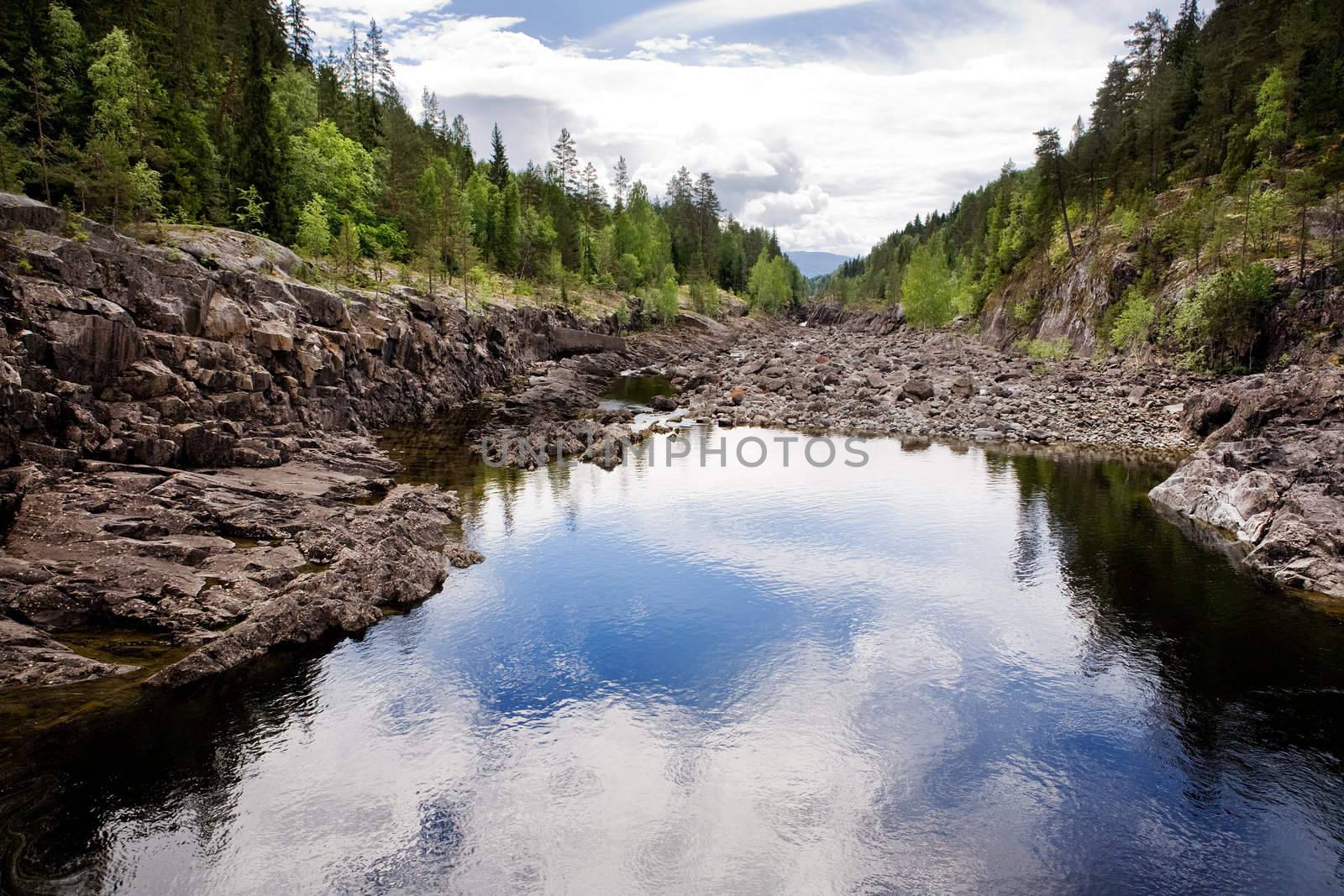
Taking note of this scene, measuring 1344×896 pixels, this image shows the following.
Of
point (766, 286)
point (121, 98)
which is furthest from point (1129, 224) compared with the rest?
point (766, 286)

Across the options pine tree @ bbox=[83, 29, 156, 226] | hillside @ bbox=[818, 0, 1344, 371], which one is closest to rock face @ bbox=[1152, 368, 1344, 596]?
hillside @ bbox=[818, 0, 1344, 371]

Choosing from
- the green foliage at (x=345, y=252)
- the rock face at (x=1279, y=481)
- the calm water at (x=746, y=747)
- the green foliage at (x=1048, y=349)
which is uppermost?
the green foliage at (x=345, y=252)

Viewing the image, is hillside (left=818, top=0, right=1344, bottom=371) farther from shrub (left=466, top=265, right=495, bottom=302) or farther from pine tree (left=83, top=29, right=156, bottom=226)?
pine tree (left=83, top=29, right=156, bottom=226)

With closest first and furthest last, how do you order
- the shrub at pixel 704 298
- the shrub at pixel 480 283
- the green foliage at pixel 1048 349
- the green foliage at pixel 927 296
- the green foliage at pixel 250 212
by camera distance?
the green foliage at pixel 250 212 < the green foliage at pixel 1048 349 < the shrub at pixel 480 283 < the green foliage at pixel 927 296 < the shrub at pixel 704 298

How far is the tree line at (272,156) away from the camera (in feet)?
156

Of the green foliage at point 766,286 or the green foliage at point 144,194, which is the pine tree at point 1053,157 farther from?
the green foliage at point 144,194

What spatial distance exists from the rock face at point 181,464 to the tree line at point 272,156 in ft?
28.3

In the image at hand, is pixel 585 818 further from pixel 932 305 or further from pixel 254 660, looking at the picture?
pixel 932 305

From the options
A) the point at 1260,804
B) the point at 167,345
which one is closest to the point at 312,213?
the point at 167,345

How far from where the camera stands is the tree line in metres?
47.5

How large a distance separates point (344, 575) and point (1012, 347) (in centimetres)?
8701

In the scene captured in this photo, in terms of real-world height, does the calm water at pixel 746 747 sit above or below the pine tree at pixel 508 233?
below

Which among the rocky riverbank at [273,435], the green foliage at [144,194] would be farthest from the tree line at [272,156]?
the rocky riverbank at [273,435]

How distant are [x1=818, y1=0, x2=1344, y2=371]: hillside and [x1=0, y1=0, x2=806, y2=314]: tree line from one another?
5792 cm
